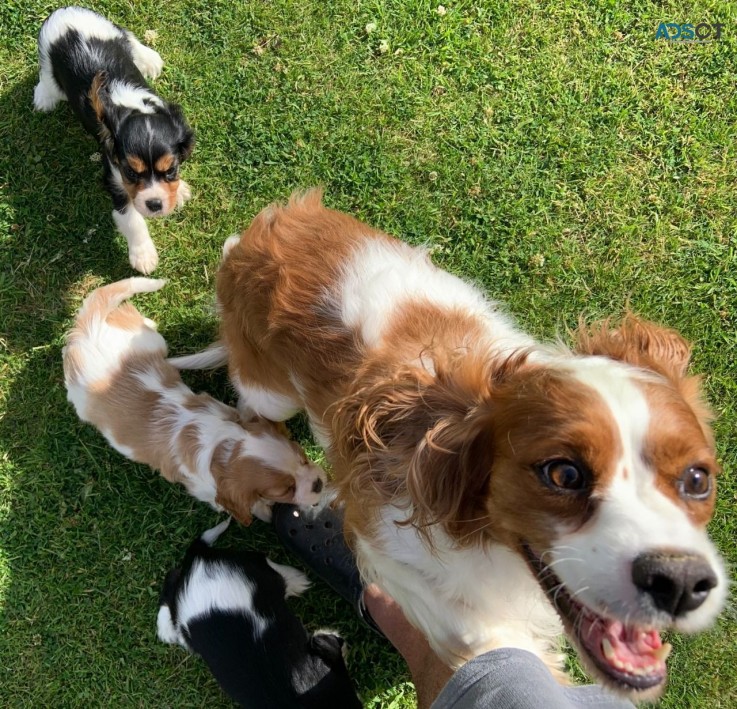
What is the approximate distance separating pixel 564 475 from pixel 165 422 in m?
2.16

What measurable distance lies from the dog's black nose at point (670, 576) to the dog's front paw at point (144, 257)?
3002mm

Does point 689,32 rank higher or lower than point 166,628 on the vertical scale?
higher

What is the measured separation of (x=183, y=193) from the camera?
147 inches

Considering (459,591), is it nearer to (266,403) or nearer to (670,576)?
(670,576)

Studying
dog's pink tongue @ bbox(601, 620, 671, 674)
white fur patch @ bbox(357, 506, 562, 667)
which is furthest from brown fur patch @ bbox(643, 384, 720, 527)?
white fur patch @ bbox(357, 506, 562, 667)

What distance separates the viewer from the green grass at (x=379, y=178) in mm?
3531

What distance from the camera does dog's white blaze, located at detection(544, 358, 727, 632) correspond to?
147 cm

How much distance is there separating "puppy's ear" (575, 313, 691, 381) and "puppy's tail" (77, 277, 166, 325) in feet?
7.61

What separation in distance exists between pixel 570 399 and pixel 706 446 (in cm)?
37

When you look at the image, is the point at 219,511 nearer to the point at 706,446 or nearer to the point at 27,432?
the point at 27,432

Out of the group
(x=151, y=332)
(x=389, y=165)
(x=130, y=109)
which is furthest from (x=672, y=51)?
(x=151, y=332)

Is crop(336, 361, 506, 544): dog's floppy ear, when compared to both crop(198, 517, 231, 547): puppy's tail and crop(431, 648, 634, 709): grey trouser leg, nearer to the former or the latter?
crop(431, 648, 634, 709): grey trouser leg

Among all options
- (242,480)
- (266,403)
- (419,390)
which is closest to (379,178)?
(266,403)

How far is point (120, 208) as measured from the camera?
135 inches
